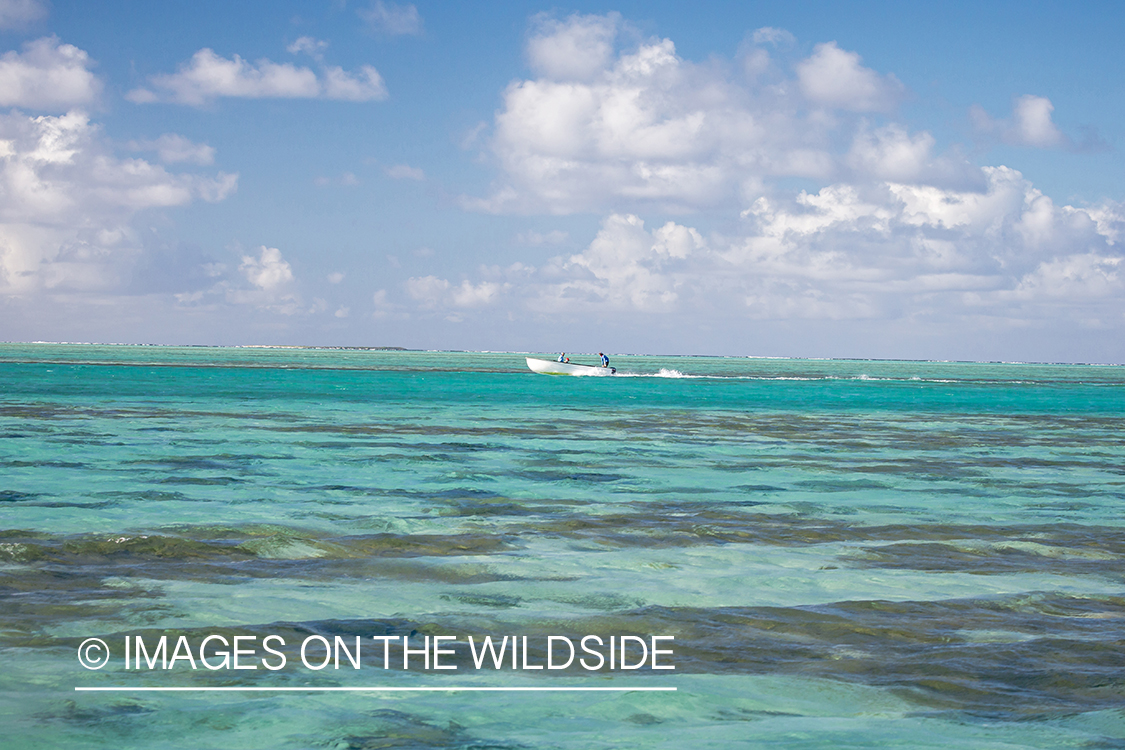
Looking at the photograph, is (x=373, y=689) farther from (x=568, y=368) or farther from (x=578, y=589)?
(x=568, y=368)

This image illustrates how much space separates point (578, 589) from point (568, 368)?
10303 cm

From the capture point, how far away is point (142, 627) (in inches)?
364

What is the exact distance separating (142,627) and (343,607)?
1.91 m

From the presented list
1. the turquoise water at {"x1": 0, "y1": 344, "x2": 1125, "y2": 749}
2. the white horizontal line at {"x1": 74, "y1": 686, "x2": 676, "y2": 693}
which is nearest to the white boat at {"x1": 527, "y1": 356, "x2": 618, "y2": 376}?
the turquoise water at {"x1": 0, "y1": 344, "x2": 1125, "y2": 749}

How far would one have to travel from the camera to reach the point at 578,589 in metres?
11.4

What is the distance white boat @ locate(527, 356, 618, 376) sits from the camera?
4449 inches

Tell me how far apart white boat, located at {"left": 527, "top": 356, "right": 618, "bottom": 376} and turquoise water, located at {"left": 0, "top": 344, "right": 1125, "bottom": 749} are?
85.0m

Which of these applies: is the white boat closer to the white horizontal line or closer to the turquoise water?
the turquoise water

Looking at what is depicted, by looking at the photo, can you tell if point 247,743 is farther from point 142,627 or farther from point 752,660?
point 752,660

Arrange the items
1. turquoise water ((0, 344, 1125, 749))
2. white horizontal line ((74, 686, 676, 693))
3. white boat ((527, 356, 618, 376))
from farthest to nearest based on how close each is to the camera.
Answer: white boat ((527, 356, 618, 376))
white horizontal line ((74, 686, 676, 693))
turquoise water ((0, 344, 1125, 749))

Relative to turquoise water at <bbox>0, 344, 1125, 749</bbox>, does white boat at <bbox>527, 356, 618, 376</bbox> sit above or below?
above

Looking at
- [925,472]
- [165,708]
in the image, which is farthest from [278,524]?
[925,472]

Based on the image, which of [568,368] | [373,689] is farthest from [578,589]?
Result: [568,368]

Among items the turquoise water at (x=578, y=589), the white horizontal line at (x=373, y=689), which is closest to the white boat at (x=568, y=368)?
the turquoise water at (x=578, y=589)
